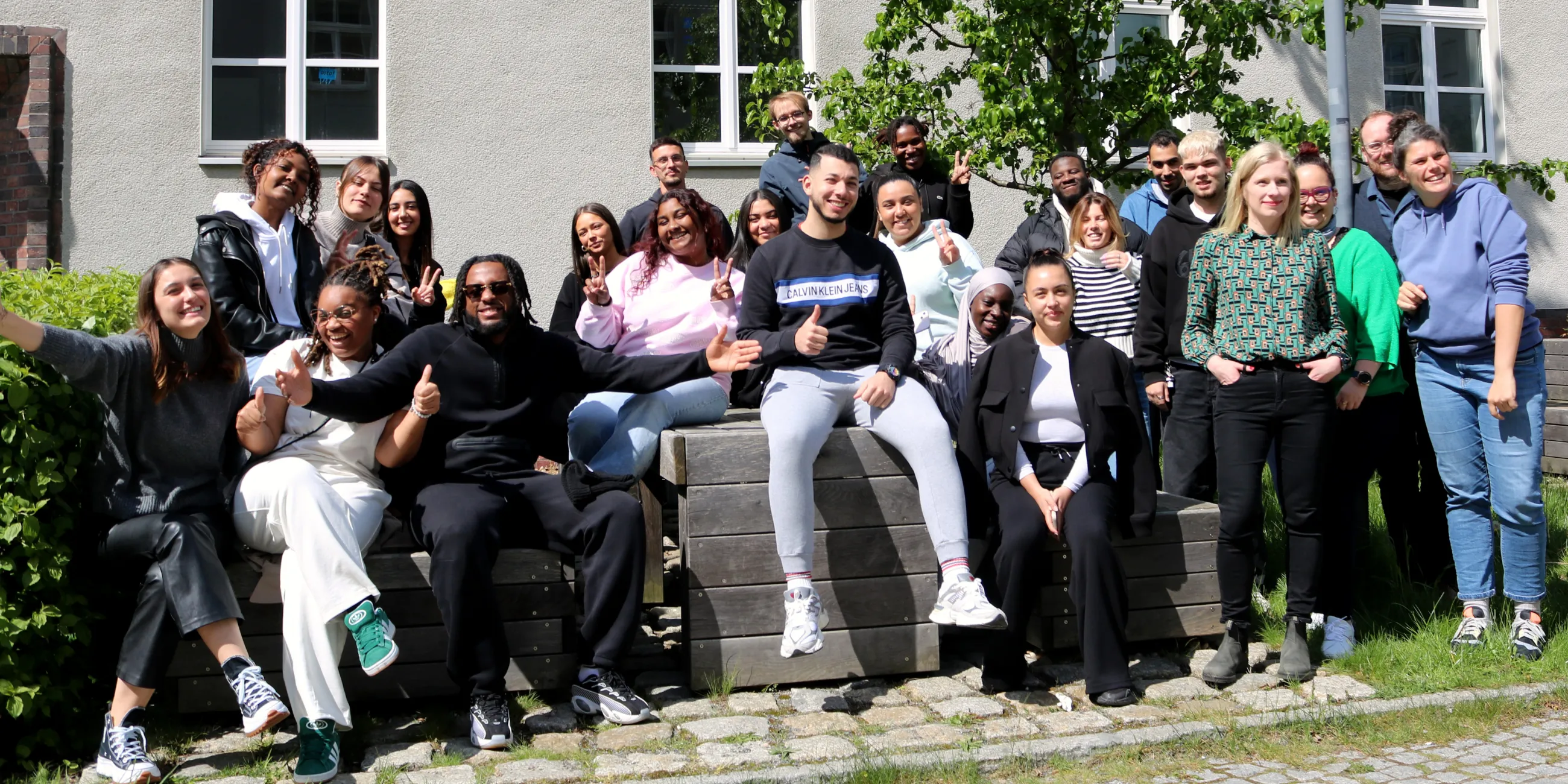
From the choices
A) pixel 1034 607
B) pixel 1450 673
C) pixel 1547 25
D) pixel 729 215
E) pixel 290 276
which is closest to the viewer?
pixel 1450 673

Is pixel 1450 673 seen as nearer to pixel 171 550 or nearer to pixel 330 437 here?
pixel 330 437

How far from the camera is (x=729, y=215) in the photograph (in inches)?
412

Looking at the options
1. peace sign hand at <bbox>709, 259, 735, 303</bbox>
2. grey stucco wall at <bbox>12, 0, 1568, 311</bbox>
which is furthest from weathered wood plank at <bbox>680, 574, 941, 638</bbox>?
grey stucco wall at <bbox>12, 0, 1568, 311</bbox>

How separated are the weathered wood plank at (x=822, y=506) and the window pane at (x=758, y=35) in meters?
6.57

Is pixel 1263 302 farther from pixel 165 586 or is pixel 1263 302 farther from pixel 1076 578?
pixel 165 586

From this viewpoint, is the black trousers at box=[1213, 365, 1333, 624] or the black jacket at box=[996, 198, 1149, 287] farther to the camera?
the black jacket at box=[996, 198, 1149, 287]

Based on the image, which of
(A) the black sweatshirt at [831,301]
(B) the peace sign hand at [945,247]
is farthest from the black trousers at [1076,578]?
(B) the peace sign hand at [945,247]

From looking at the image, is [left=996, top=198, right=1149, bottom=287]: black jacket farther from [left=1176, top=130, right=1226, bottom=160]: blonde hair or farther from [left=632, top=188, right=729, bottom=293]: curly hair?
[left=632, top=188, right=729, bottom=293]: curly hair

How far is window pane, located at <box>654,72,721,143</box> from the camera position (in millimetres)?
10734

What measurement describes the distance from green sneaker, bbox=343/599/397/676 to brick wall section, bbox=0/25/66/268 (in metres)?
6.75

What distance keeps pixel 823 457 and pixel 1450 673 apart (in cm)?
242

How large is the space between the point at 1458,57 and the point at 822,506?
10.4m

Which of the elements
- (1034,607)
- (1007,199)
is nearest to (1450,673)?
(1034,607)

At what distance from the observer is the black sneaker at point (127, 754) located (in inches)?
157
